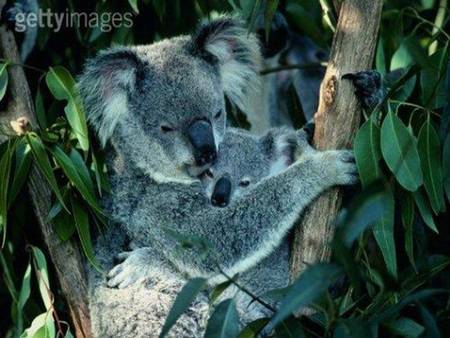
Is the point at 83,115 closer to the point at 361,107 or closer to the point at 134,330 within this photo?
the point at 134,330

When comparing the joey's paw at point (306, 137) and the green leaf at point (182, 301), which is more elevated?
the joey's paw at point (306, 137)

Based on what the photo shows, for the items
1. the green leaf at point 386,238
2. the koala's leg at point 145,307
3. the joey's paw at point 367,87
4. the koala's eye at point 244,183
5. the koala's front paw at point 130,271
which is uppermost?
the joey's paw at point 367,87

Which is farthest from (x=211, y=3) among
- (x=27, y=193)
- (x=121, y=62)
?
(x=27, y=193)

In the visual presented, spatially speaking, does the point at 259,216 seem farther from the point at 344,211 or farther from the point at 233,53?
the point at 344,211

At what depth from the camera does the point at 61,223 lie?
375 centimetres

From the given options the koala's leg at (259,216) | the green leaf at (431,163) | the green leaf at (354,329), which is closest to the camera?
the green leaf at (354,329)

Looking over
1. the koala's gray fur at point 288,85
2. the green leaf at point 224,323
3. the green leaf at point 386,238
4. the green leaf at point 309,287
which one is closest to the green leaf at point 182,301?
the green leaf at point 224,323

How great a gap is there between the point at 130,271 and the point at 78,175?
17.6 inches

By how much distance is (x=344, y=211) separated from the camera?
8.66 feet

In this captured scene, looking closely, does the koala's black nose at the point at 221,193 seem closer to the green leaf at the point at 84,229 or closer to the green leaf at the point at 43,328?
the green leaf at the point at 84,229

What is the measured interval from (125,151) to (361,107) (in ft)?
3.56

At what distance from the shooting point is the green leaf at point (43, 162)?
3.59 meters

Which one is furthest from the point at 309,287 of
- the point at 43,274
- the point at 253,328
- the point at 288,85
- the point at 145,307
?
the point at 288,85

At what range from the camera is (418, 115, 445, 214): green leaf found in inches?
135
